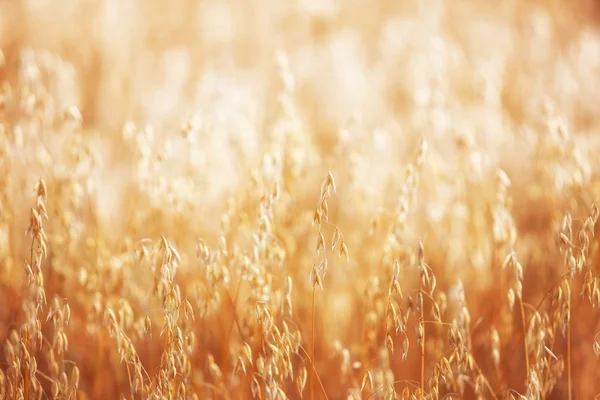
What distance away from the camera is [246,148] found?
7.22 feet

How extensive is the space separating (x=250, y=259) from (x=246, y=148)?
33.9 inches

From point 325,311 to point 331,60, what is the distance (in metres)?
1.77

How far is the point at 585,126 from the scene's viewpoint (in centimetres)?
274

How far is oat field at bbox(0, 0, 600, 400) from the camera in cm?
137

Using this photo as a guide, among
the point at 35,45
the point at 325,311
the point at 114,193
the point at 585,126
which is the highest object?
the point at 35,45

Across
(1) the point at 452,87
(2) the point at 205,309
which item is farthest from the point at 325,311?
(1) the point at 452,87

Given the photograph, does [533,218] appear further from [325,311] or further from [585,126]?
[325,311]

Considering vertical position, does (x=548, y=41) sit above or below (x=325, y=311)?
above

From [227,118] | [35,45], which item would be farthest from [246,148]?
[35,45]

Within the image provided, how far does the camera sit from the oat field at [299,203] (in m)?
1.37

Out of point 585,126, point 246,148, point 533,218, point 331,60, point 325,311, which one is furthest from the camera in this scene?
point 331,60

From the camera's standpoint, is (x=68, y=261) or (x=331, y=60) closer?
(x=68, y=261)

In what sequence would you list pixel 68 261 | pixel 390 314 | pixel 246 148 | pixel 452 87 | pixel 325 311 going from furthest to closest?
pixel 452 87, pixel 246 148, pixel 325 311, pixel 68 261, pixel 390 314

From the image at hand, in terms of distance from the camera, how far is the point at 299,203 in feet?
7.46
